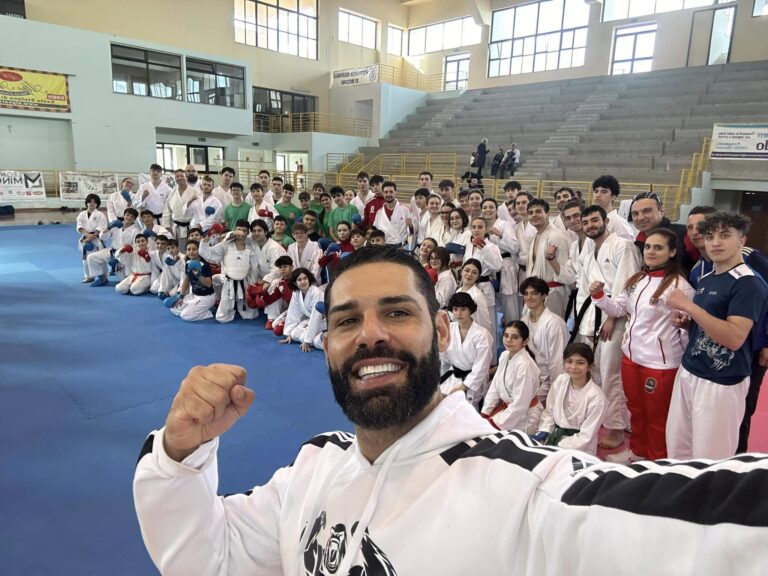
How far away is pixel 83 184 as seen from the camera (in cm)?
1675

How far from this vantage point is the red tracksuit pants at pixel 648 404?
3.54 m

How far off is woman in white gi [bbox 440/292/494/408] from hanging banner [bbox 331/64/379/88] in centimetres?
2095

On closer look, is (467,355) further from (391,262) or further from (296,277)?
(391,262)

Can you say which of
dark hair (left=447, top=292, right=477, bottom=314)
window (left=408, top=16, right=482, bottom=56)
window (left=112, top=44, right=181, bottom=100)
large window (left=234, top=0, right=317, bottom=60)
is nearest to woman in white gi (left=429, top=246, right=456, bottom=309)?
dark hair (left=447, top=292, right=477, bottom=314)

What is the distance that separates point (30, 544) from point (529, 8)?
27369 mm

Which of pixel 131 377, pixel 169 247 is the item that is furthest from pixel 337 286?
pixel 169 247

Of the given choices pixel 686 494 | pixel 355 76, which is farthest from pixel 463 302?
pixel 355 76

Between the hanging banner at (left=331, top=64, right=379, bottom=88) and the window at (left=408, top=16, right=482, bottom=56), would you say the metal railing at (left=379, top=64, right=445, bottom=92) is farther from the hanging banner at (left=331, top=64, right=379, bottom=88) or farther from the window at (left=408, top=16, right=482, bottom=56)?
the hanging banner at (left=331, top=64, right=379, bottom=88)

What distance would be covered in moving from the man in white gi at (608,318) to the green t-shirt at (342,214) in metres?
4.78

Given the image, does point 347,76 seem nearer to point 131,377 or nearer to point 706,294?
point 131,377

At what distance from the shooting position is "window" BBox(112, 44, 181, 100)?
18.8 m

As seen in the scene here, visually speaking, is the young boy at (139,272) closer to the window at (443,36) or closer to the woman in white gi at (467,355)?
the woman in white gi at (467,355)

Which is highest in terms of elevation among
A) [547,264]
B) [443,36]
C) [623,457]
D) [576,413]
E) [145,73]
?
[443,36]

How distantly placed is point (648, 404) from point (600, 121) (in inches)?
642
